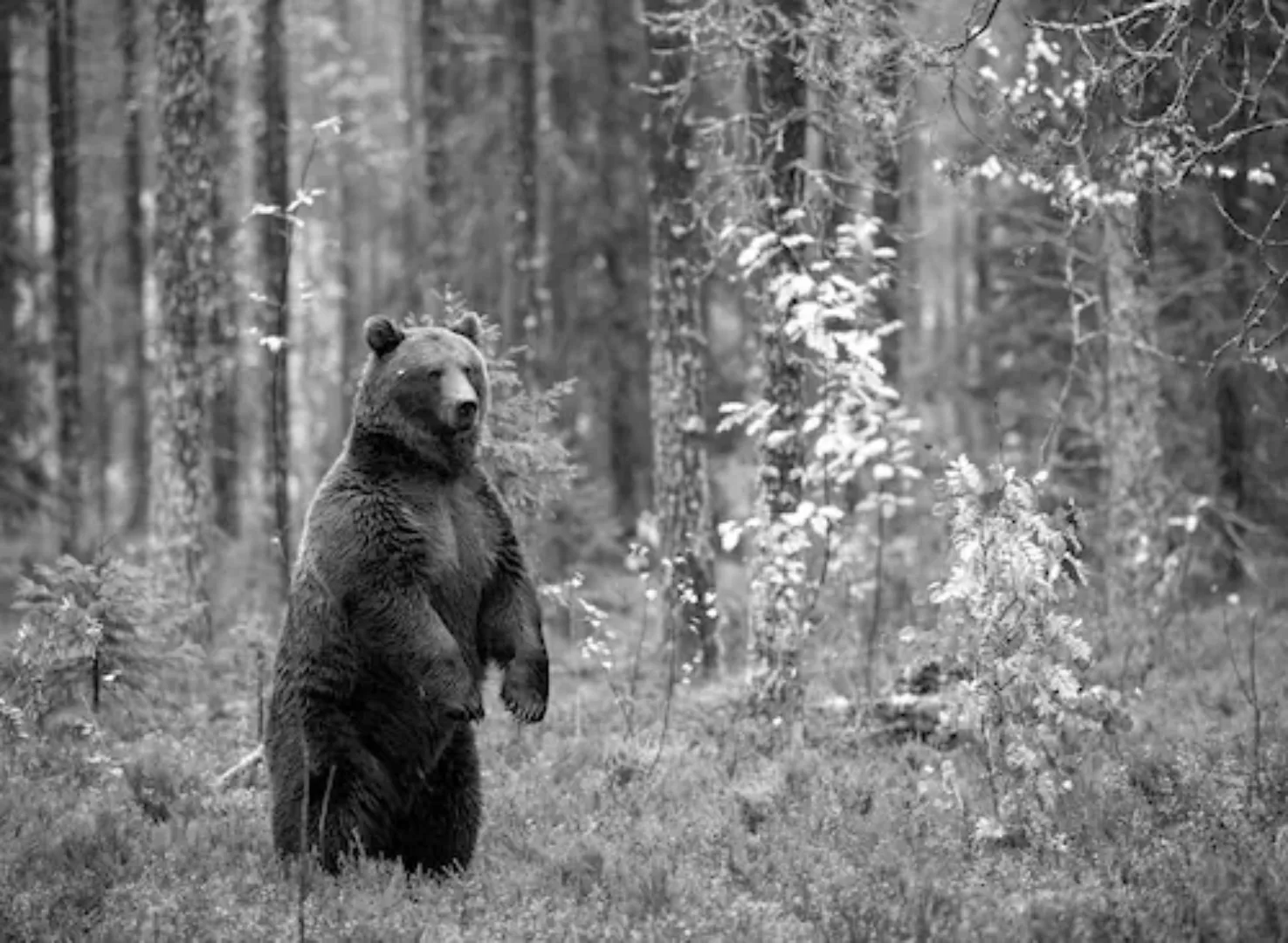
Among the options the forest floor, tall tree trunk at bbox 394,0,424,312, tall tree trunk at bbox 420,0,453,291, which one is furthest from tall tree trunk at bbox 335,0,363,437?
the forest floor

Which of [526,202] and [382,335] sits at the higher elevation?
[526,202]

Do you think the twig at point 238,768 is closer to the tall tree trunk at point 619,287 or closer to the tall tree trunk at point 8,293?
the tall tree trunk at point 8,293

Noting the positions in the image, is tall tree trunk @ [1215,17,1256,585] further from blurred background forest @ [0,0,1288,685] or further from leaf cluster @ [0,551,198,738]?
leaf cluster @ [0,551,198,738]

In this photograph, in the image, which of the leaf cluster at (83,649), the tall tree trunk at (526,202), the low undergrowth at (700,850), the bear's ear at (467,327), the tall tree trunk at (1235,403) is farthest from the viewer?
the tall tree trunk at (526,202)

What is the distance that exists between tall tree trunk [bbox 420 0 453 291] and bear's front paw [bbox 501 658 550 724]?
15073 millimetres


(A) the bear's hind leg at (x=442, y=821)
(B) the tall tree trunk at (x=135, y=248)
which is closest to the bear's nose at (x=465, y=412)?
(A) the bear's hind leg at (x=442, y=821)

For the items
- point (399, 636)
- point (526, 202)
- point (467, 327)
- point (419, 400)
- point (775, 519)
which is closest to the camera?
point (399, 636)

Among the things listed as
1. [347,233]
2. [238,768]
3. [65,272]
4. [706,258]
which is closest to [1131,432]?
[706,258]

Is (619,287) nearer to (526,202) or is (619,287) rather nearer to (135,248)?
(526,202)

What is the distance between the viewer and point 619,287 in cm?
2591

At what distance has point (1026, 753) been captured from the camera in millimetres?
8016

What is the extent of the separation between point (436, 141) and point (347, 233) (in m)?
15.4

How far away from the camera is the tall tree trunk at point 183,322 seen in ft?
48.6

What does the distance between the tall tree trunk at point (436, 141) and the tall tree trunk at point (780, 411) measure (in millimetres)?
11585
